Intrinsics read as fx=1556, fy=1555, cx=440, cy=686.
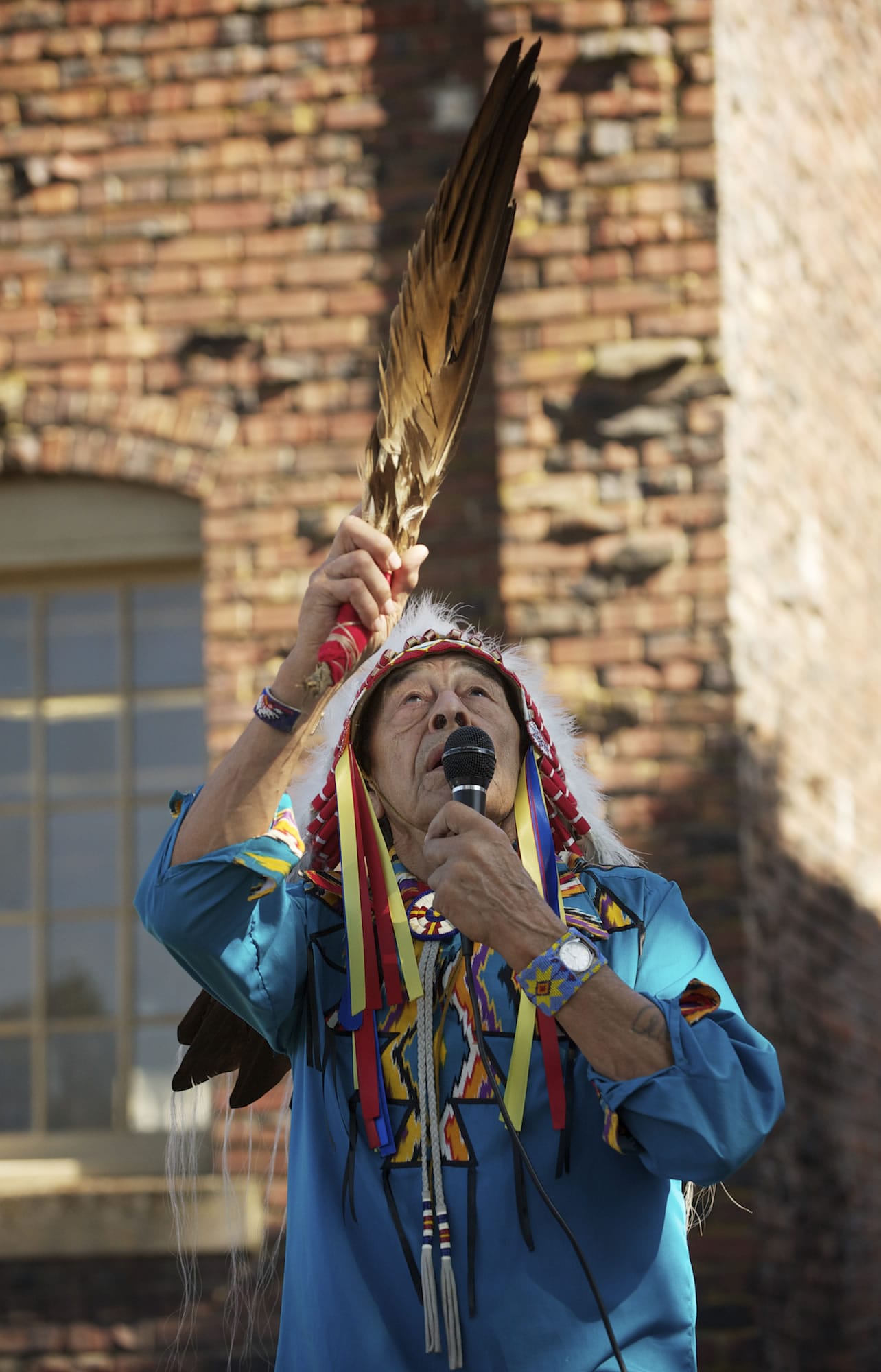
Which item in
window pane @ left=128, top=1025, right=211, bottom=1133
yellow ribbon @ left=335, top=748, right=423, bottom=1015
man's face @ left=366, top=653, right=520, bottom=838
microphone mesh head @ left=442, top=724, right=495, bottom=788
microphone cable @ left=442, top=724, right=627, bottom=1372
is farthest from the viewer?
window pane @ left=128, top=1025, right=211, bottom=1133

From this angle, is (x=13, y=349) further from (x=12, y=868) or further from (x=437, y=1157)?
(x=437, y=1157)

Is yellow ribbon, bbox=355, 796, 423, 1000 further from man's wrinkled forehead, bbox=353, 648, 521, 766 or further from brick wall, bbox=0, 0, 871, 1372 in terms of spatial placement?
brick wall, bbox=0, 0, 871, 1372

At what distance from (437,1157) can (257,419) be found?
11.1ft

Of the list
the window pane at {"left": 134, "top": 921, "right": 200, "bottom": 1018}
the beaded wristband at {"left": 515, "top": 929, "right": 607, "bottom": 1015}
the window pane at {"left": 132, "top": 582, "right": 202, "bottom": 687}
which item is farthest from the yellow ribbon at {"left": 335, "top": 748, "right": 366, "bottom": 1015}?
the window pane at {"left": 132, "top": 582, "right": 202, "bottom": 687}

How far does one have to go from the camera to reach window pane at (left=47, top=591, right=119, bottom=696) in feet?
17.5

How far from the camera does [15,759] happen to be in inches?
210

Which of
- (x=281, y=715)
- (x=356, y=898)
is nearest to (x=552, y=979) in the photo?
(x=356, y=898)

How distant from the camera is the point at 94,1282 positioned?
184 inches

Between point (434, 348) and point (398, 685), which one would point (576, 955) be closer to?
point (398, 685)

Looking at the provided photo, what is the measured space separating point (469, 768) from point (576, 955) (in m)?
0.32

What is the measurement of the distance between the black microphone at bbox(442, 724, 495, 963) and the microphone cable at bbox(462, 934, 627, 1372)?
1.9 inches

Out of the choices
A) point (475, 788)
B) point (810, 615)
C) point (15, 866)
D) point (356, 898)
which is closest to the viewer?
point (475, 788)

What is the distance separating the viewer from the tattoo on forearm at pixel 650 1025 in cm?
201

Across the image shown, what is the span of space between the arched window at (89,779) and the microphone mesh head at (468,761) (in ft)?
10.1
